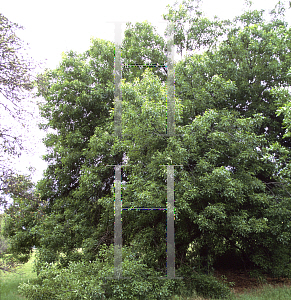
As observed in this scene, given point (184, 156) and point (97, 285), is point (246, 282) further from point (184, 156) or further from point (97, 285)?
point (97, 285)

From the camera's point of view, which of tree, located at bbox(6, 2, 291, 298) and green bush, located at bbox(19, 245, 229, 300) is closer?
green bush, located at bbox(19, 245, 229, 300)

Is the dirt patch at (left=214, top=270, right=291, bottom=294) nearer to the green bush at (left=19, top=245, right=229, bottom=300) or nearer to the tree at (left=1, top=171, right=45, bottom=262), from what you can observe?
the green bush at (left=19, top=245, right=229, bottom=300)

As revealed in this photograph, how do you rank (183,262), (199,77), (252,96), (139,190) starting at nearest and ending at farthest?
(139,190), (183,262), (199,77), (252,96)

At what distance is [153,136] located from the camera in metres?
8.40

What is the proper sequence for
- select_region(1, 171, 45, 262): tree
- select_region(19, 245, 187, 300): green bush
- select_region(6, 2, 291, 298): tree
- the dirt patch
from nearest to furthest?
select_region(1, 171, 45, 262): tree
select_region(19, 245, 187, 300): green bush
select_region(6, 2, 291, 298): tree
the dirt patch

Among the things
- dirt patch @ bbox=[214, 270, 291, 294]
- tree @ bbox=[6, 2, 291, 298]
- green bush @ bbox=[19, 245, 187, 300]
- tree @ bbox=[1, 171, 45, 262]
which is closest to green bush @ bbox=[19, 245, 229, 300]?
green bush @ bbox=[19, 245, 187, 300]

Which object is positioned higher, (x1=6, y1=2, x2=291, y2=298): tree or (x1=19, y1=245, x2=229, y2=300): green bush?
(x1=6, y1=2, x2=291, y2=298): tree

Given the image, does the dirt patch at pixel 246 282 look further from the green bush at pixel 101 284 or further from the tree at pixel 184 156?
the green bush at pixel 101 284

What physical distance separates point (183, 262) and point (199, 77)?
20.5 feet

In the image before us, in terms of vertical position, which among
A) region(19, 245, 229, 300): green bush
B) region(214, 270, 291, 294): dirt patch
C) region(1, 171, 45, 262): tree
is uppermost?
region(1, 171, 45, 262): tree

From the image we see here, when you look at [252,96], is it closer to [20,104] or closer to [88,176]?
[88,176]

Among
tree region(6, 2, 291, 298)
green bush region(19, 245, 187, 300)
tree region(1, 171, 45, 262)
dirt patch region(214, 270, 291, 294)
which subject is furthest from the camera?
dirt patch region(214, 270, 291, 294)

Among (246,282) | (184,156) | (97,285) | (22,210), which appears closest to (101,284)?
(97,285)

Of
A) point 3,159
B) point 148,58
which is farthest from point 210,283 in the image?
point 148,58
